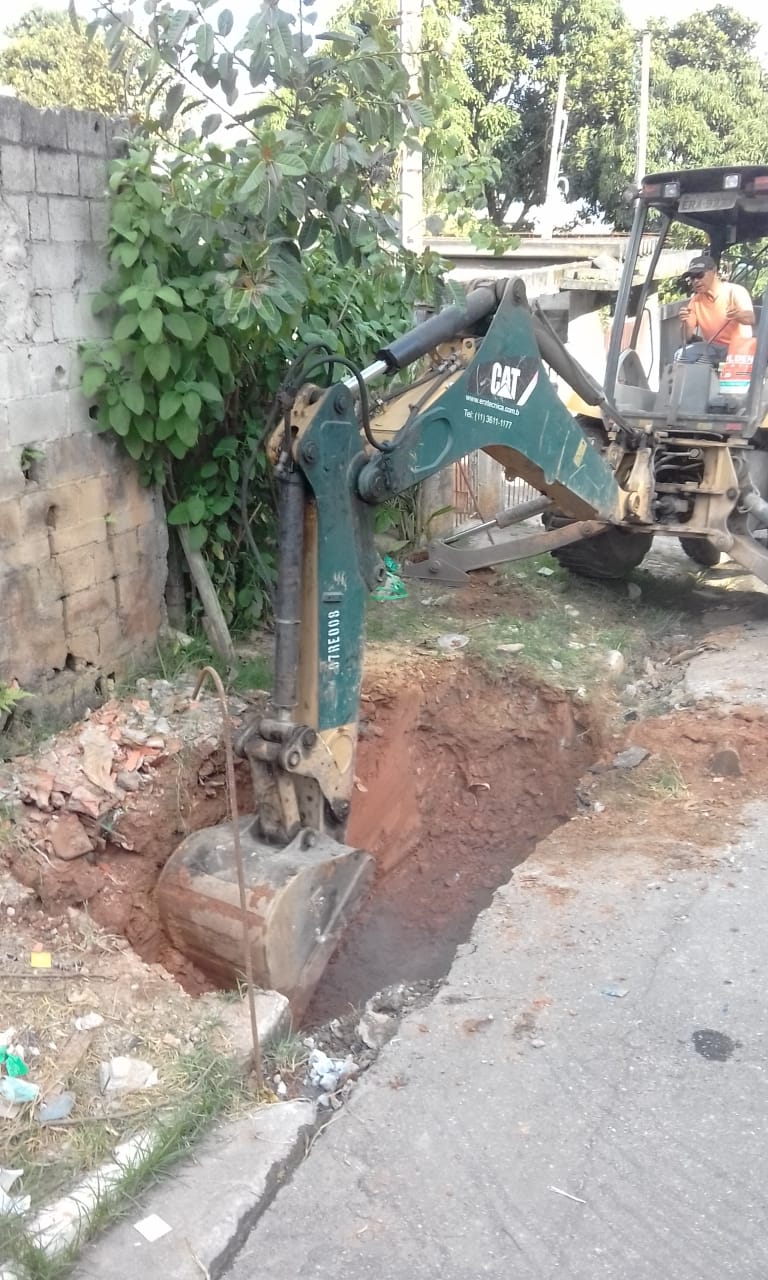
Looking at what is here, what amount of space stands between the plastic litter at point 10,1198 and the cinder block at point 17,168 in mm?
3771

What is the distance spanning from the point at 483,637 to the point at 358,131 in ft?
10.8

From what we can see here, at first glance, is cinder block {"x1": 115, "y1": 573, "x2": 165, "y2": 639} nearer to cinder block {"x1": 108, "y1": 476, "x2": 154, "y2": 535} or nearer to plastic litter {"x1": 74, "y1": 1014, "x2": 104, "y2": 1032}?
cinder block {"x1": 108, "y1": 476, "x2": 154, "y2": 535}

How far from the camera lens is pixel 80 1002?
3527 mm

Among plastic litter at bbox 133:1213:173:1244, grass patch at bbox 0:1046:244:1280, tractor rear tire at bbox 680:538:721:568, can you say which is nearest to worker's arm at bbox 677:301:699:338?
tractor rear tire at bbox 680:538:721:568

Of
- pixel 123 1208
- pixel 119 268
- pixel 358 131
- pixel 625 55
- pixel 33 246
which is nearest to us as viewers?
pixel 123 1208

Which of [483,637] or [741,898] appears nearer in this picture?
[741,898]

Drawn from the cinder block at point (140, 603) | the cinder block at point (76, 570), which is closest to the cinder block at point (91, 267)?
the cinder block at point (76, 570)

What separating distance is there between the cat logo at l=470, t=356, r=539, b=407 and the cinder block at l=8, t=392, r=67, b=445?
1979mm

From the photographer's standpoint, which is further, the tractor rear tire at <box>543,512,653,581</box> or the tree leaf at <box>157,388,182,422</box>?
the tractor rear tire at <box>543,512,653,581</box>

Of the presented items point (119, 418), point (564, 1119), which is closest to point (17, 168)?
point (119, 418)

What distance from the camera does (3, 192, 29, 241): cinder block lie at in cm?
466

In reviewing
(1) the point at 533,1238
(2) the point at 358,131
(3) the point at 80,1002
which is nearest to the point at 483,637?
(2) the point at 358,131

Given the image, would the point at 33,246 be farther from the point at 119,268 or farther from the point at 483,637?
the point at 483,637

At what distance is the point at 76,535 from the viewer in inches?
206
